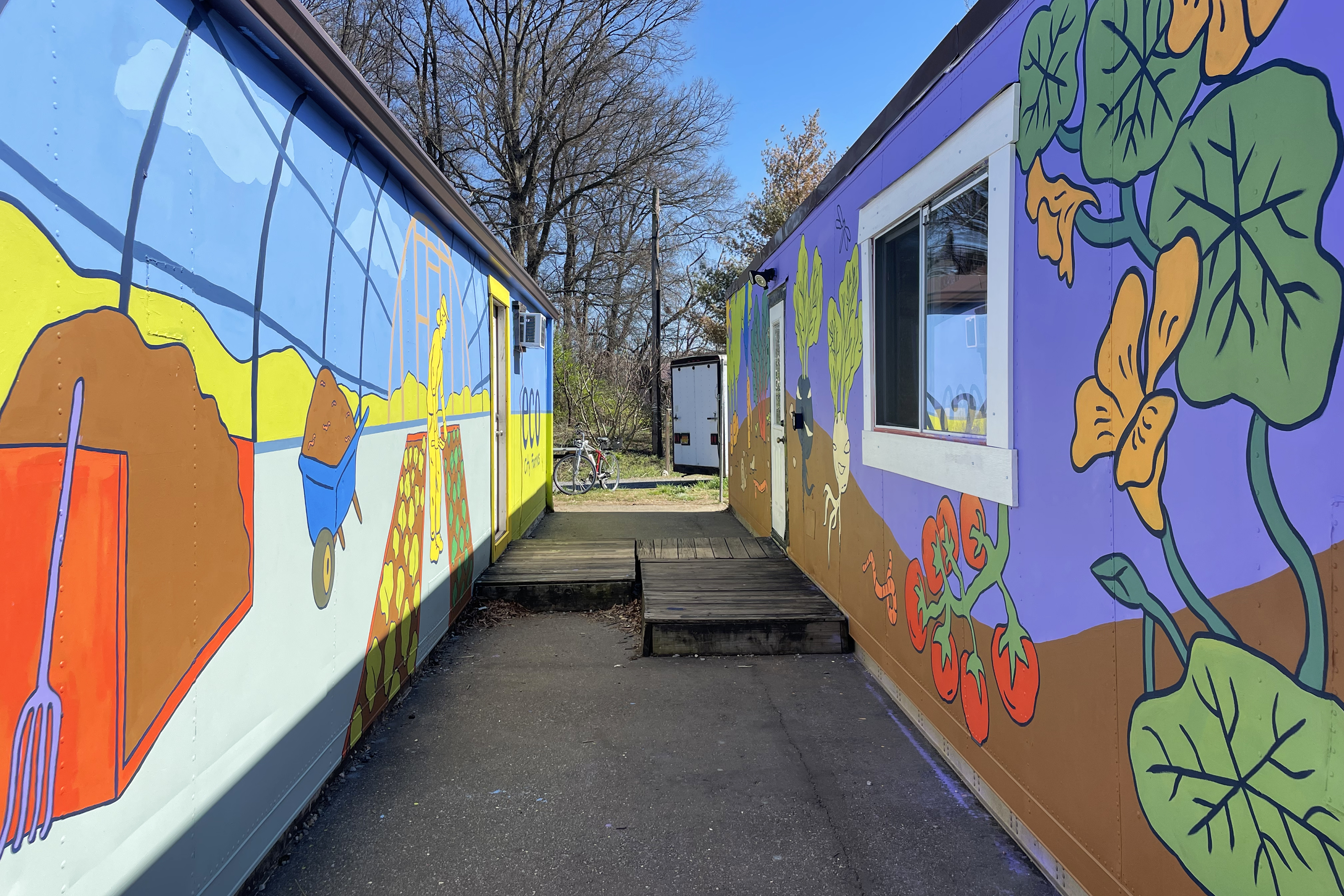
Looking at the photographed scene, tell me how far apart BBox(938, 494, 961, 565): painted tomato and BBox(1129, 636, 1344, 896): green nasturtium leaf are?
3.98 feet

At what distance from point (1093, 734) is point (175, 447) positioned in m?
2.60

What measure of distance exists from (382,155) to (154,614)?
2.47 metres

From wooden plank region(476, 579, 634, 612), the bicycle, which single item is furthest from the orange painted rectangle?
the bicycle

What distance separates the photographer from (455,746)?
349 cm

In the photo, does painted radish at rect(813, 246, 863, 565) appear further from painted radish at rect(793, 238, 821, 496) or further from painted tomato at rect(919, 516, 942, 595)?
painted tomato at rect(919, 516, 942, 595)

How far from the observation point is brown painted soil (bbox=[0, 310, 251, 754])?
1.54m

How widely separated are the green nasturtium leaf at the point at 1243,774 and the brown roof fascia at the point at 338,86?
3.00 m

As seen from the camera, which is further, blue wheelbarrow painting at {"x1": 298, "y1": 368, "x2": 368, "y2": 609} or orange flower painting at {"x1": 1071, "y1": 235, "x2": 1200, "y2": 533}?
blue wheelbarrow painting at {"x1": 298, "y1": 368, "x2": 368, "y2": 609}

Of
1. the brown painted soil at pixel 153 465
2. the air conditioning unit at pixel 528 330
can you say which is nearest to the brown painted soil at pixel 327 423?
the brown painted soil at pixel 153 465

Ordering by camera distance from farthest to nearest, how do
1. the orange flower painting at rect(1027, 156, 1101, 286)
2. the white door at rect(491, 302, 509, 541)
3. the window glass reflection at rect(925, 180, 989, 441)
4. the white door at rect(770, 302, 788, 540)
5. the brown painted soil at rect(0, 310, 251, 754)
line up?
1. the white door at rect(491, 302, 509, 541)
2. the white door at rect(770, 302, 788, 540)
3. the window glass reflection at rect(925, 180, 989, 441)
4. the orange flower painting at rect(1027, 156, 1101, 286)
5. the brown painted soil at rect(0, 310, 251, 754)

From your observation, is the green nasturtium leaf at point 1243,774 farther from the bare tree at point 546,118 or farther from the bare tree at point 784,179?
the bare tree at point 784,179

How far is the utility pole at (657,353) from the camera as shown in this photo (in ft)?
55.9

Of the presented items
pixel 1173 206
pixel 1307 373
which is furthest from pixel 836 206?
pixel 1307 373

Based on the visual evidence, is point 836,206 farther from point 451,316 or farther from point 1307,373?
point 1307,373
